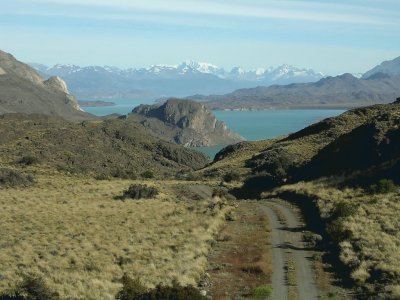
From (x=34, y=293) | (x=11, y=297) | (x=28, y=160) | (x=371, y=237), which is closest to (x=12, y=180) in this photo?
(x=28, y=160)

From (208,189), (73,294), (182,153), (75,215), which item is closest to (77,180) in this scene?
(208,189)

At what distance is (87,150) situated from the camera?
9319 cm

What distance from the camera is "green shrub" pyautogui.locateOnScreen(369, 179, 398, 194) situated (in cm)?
3531

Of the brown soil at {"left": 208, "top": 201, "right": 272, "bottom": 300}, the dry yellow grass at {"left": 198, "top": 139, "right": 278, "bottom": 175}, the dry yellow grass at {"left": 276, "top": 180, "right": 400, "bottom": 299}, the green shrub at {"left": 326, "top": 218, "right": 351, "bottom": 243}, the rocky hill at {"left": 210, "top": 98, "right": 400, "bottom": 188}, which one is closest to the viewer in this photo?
the dry yellow grass at {"left": 276, "top": 180, "right": 400, "bottom": 299}

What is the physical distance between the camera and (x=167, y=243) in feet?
86.8

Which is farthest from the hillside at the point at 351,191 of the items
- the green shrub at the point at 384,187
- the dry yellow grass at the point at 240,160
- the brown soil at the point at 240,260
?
the brown soil at the point at 240,260

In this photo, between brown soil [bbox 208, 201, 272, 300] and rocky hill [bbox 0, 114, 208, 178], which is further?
rocky hill [bbox 0, 114, 208, 178]

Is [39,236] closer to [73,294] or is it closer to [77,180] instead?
[73,294]

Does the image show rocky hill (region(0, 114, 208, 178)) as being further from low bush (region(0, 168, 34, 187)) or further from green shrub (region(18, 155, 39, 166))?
low bush (region(0, 168, 34, 187))

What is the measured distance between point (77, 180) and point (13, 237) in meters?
29.5

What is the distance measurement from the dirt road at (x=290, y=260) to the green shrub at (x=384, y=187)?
5.28 metres

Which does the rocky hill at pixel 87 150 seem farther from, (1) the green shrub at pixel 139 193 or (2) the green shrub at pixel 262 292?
(2) the green shrub at pixel 262 292

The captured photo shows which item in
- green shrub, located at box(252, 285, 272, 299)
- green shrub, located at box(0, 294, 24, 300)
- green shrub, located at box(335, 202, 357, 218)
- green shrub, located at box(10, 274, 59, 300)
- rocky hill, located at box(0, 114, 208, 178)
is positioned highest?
green shrub, located at box(335, 202, 357, 218)

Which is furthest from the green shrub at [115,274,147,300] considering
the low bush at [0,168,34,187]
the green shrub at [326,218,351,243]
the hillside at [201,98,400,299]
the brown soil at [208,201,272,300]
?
the low bush at [0,168,34,187]
